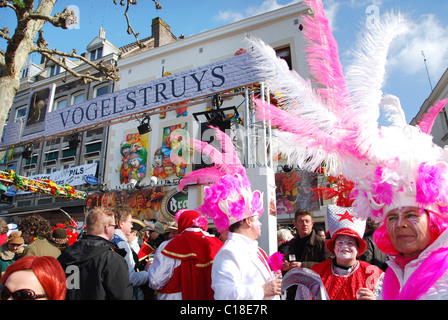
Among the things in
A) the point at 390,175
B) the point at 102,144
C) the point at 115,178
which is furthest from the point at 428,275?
the point at 102,144

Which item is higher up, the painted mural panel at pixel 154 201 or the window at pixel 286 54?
the window at pixel 286 54

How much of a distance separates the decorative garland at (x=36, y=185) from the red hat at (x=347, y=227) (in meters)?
11.3

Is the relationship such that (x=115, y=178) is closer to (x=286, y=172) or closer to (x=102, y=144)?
(x=102, y=144)

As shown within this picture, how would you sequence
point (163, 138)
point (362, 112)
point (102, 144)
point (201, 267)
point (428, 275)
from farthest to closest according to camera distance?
1. point (102, 144)
2. point (163, 138)
3. point (201, 267)
4. point (362, 112)
5. point (428, 275)

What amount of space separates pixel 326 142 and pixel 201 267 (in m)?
1.58

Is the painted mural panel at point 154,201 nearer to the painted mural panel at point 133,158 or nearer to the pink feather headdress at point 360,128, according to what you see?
the painted mural panel at point 133,158

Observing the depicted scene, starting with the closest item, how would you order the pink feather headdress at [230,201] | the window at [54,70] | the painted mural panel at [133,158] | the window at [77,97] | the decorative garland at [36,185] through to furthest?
the pink feather headdress at [230,201] → the decorative garland at [36,185] → the painted mural panel at [133,158] → the window at [77,97] → the window at [54,70]

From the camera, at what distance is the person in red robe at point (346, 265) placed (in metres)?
2.43

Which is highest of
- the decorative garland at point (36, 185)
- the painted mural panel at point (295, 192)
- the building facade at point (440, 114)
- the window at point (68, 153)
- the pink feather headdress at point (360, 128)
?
the building facade at point (440, 114)

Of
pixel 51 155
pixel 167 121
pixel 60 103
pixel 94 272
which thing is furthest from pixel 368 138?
pixel 60 103

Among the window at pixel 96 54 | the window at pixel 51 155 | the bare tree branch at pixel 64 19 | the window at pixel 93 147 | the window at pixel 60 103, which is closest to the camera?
the bare tree branch at pixel 64 19

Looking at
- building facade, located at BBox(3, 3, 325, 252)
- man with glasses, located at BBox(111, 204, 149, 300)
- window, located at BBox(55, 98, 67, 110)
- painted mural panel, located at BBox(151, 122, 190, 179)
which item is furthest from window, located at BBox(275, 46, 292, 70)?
window, located at BBox(55, 98, 67, 110)

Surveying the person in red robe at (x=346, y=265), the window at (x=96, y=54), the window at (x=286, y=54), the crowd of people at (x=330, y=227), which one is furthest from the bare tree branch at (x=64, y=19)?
the window at (x=96, y=54)

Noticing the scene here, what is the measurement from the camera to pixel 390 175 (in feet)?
5.24
